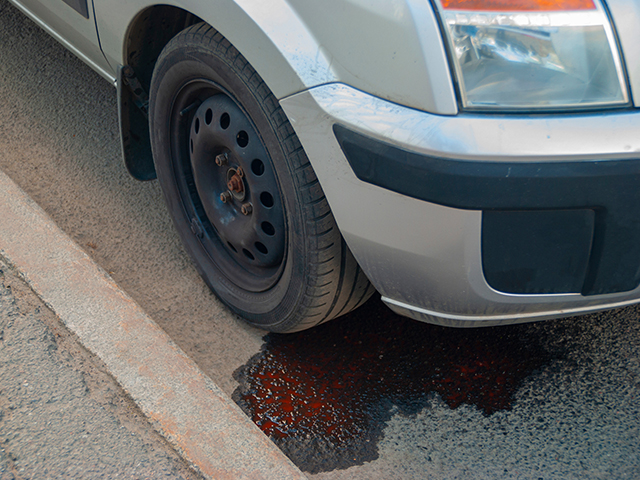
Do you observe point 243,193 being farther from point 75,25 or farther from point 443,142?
point 75,25

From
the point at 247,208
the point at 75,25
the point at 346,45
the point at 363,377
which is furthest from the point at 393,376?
the point at 75,25

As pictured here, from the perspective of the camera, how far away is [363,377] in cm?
181

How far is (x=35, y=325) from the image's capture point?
1.51 meters

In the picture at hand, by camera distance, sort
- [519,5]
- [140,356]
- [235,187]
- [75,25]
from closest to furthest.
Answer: [519,5]
[140,356]
[235,187]
[75,25]

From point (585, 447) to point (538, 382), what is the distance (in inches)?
9.6

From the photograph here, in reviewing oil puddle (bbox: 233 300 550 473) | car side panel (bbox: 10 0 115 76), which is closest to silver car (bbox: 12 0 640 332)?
oil puddle (bbox: 233 300 550 473)

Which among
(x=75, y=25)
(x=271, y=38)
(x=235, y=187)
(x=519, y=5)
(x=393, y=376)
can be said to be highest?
(x=75, y=25)

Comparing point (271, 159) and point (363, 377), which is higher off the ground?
point (271, 159)

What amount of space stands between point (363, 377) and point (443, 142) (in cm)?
96

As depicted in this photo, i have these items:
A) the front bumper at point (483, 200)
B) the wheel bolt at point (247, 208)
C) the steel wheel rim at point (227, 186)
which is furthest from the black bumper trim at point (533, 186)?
the wheel bolt at point (247, 208)

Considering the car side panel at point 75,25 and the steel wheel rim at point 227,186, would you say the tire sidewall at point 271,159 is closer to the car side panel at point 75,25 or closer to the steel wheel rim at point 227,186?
the steel wheel rim at point 227,186

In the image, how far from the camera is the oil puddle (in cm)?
165

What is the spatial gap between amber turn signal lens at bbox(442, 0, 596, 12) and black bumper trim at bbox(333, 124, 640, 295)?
31cm

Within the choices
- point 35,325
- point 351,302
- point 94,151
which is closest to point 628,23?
point 351,302
